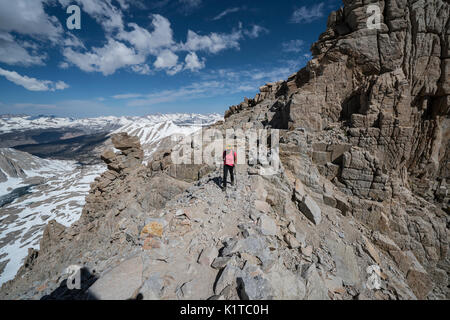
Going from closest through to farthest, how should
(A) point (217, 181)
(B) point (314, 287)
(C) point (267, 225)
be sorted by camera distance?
1. (B) point (314, 287)
2. (C) point (267, 225)
3. (A) point (217, 181)

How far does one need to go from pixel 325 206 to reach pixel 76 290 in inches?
556

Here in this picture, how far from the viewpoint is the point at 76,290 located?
5.52 metres

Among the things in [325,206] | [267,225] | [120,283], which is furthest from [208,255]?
[325,206]

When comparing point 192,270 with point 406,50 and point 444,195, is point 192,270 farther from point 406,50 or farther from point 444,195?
point 406,50

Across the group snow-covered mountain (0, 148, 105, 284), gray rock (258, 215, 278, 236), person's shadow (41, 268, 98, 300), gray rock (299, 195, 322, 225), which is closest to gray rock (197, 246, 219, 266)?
gray rock (258, 215, 278, 236)

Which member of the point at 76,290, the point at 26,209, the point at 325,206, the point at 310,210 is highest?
the point at 310,210

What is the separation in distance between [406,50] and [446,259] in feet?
55.2

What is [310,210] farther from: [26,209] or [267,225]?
[26,209]

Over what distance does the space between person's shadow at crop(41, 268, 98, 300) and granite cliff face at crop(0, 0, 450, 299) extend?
3.4 inches

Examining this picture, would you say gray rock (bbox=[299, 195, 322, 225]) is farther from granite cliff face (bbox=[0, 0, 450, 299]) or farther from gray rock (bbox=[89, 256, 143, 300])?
gray rock (bbox=[89, 256, 143, 300])

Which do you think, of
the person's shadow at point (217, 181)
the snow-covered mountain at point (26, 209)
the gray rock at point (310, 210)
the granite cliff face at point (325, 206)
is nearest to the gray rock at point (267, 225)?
the granite cliff face at point (325, 206)

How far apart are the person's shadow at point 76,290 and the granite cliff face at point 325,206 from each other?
9 cm
